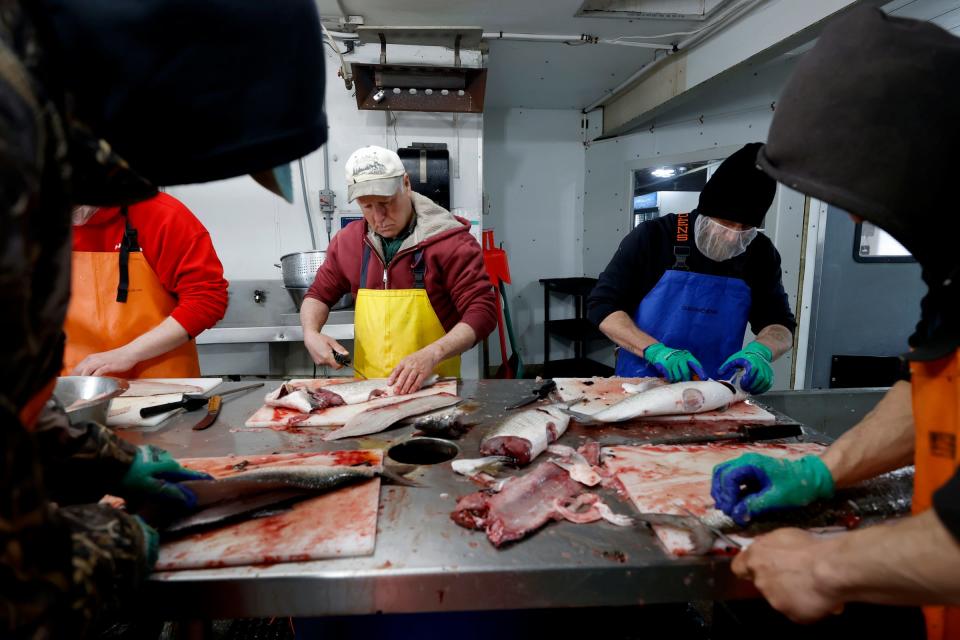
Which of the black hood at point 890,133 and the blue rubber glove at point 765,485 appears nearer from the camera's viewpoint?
the black hood at point 890,133

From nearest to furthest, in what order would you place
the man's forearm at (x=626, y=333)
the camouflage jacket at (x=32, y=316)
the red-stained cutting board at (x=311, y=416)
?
the camouflage jacket at (x=32, y=316) → the red-stained cutting board at (x=311, y=416) → the man's forearm at (x=626, y=333)

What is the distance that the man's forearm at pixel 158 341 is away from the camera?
2490 mm

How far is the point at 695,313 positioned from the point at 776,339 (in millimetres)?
452

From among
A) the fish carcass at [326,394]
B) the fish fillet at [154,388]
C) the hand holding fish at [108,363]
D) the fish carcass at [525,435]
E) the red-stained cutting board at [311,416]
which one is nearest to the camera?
the fish carcass at [525,435]

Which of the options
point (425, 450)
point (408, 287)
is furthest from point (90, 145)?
point (408, 287)

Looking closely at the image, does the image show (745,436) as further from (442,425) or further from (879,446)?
(442,425)

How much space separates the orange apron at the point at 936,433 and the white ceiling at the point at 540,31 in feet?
13.6

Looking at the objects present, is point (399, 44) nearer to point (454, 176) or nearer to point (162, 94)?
point (454, 176)

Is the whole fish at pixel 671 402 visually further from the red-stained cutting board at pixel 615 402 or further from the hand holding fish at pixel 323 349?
the hand holding fish at pixel 323 349

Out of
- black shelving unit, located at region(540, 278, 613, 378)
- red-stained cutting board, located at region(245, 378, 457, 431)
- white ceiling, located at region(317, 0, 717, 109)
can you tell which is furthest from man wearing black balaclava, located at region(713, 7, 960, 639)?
black shelving unit, located at region(540, 278, 613, 378)

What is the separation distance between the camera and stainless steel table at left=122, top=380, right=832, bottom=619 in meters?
1.07

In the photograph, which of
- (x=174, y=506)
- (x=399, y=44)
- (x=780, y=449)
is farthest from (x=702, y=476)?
(x=399, y=44)

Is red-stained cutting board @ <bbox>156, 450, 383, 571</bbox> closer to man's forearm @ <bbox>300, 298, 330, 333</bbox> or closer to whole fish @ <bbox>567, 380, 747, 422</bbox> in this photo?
whole fish @ <bbox>567, 380, 747, 422</bbox>

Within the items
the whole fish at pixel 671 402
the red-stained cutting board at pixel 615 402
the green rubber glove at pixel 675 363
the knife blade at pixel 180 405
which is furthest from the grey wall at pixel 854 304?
the knife blade at pixel 180 405
